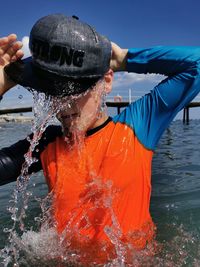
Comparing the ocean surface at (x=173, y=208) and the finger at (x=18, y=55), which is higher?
the finger at (x=18, y=55)

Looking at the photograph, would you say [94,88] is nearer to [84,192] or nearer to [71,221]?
[84,192]

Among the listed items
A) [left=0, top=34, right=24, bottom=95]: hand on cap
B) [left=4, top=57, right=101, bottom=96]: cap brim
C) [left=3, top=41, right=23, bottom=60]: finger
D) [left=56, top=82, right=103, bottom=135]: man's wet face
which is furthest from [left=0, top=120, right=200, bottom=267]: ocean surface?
[left=3, top=41, right=23, bottom=60]: finger

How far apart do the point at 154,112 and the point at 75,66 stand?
62cm

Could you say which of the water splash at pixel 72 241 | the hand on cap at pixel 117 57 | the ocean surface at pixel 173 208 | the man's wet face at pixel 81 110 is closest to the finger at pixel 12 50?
the water splash at pixel 72 241

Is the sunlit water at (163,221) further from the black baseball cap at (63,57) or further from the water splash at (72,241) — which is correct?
the black baseball cap at (63,57)

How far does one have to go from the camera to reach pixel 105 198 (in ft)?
8.84

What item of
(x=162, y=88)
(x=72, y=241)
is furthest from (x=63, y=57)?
(x=72, y=241)

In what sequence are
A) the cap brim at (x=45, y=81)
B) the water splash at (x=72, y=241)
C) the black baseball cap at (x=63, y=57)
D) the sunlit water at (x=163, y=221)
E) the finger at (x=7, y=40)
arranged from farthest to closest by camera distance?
the sunlit water at (x=163, y=221), the water splash at (x=72, y=241), the finger at (x=7, y=40), the cap brim at (x=45, y=81), the black baseball cap at (x=63, y=57)

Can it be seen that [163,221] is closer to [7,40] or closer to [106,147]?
[106,147]

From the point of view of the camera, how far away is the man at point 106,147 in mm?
2537

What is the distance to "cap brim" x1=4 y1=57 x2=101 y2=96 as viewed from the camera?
2408mm

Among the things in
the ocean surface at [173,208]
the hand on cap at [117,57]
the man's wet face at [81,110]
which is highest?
the hand on cap at [117,57]

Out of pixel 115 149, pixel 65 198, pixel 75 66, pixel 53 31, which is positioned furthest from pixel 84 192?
pixel 53 31

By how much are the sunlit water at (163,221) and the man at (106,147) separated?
0.82ft
